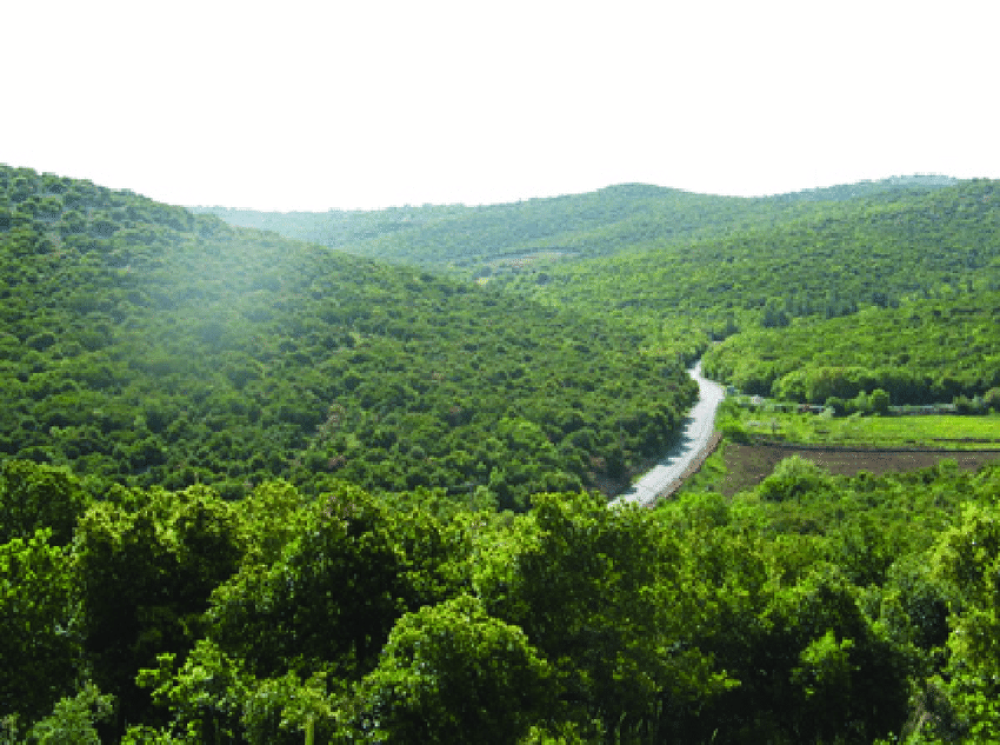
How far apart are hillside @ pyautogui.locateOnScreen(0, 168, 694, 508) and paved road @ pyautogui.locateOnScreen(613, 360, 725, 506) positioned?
2.61 m

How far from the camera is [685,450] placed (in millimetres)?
88250

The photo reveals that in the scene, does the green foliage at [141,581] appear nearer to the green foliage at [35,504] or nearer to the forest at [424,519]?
the forest at [424,519]

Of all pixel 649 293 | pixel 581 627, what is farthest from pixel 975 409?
pixel 581 627

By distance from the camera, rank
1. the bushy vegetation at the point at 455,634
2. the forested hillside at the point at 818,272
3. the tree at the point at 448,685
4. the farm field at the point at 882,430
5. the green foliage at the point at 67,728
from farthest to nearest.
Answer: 1. the forested hillside at the point at 818,272
2. the farm field at the point at 882,430
3. the bushy vegetation at the point at 455,634
4. the green foliage at the point at 67,728
5. the tree at the point at 448,685

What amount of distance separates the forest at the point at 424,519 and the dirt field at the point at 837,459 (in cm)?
350

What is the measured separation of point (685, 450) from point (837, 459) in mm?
17148

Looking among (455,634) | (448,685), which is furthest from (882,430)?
(448,685)

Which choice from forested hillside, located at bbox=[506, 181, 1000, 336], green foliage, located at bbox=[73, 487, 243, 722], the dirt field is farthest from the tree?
forested hillside, located at bbox=[506, 181, 1000, 336]

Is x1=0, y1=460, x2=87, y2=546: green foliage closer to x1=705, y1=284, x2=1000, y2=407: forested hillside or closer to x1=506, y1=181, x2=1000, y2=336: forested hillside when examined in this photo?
x1=705, y1=284, x2=1000, y2=407: forested hillside

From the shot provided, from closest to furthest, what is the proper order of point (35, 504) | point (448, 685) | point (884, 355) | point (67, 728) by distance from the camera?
point (448, 685) → point (67, 728) → point (35, 504) → point (884, 355)

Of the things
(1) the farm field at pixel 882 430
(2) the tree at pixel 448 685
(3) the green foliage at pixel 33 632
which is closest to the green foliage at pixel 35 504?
(3) the green foliage at pixel 33 632

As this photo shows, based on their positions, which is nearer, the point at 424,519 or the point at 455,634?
the point at 455,634

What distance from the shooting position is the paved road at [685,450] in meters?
73.1

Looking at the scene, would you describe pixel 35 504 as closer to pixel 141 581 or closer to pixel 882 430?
pixel 141 581
